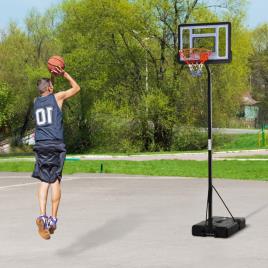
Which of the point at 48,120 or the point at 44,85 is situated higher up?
the point at 44,85

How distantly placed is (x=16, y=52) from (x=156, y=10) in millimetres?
19397

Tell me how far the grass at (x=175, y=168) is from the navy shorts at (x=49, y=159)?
10.9 meters

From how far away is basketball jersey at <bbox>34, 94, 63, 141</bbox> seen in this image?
22.5 feet

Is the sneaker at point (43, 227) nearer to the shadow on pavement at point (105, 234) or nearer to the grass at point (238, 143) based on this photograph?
the shadow on pavement at point (105, 234)

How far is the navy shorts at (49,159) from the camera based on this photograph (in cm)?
683

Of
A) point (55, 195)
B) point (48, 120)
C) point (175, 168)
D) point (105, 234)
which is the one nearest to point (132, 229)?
point (105, 234)

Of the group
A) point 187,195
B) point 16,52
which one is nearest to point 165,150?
point 16,52

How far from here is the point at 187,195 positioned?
13.0 m

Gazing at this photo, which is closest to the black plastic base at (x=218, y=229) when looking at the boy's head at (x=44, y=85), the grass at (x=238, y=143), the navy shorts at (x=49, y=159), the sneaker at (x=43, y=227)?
the navy shorts at (x=49, y=159)

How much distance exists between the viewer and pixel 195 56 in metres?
8.74

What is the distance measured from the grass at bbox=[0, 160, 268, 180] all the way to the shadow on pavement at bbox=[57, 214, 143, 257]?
8267 millimetres

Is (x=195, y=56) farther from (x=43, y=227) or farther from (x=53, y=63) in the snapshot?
(x=43, y=227)

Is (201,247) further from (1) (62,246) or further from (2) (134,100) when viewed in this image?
(2) (134,100)

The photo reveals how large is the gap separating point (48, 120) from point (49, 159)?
440mm
